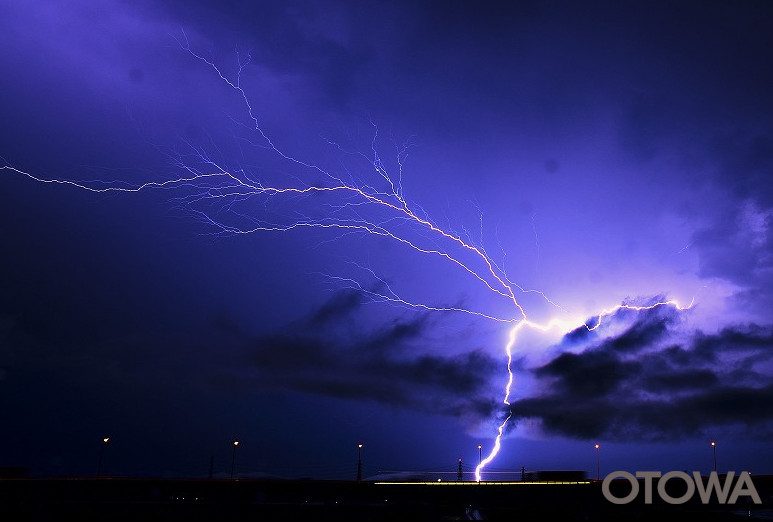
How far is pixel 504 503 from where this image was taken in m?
38.1

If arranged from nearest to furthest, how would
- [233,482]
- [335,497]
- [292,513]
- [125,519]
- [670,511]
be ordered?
[125,519], [292,513], [670,511], [233,482], [335,497]

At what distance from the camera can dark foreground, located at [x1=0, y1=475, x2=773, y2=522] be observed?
33000 mm

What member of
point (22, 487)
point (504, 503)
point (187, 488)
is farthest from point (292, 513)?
point (22, 487)

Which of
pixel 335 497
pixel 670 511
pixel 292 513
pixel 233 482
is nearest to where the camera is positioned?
pixel 292 513

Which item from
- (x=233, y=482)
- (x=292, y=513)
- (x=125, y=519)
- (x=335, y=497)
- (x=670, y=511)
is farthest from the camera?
(x=335, y=497)

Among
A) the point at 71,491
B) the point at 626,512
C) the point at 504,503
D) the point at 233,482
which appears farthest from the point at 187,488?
the point at 626,512

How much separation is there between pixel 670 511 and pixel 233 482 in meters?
25.5

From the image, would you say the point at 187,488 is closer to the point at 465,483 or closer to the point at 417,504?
the point at 417,504

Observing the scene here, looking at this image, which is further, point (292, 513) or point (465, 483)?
point (465, 483)

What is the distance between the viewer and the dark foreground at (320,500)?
33.0m

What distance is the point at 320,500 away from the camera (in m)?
41.5

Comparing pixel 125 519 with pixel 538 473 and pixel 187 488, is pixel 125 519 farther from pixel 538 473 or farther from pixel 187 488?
pixel 538 473

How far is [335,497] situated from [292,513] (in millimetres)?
7966

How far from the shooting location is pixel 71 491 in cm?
3666
